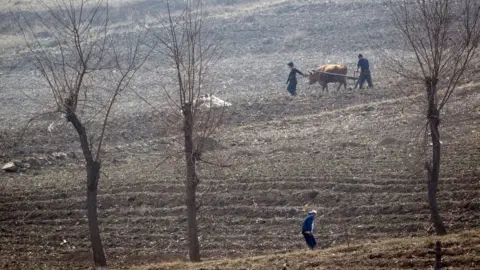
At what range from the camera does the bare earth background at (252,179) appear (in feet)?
50.4

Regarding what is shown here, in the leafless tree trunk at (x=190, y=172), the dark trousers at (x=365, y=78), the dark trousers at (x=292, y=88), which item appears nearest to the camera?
the leafless tree trunk at (x=190, y=172)

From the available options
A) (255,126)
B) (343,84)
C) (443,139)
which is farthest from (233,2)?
(443,139)

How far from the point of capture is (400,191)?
16422mm

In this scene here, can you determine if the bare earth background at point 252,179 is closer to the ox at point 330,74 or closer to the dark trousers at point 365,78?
the dark trousers at point 365,78

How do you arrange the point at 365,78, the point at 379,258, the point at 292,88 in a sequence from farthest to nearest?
1. the point at 292,88
2. the point at 365,78
3. the point at 379,258

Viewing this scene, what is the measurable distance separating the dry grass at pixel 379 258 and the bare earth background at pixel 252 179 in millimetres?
2328

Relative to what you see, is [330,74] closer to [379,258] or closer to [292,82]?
[292,82]

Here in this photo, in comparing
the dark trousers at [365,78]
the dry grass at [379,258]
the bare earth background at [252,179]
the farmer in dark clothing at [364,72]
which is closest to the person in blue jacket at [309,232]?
the bare earth background at [252,179]

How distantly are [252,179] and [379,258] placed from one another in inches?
289

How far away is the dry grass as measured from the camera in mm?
10648

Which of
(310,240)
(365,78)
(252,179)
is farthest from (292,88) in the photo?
(310,240)

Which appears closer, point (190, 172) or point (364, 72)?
point (190, 172)

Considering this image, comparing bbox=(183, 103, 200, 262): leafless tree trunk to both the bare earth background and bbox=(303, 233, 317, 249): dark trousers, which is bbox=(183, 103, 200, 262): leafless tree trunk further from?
bbox=(303, 233, 317, 249): dark trousers

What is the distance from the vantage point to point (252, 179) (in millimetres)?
18250
